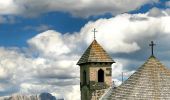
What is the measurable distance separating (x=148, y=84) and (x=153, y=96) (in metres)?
1.38

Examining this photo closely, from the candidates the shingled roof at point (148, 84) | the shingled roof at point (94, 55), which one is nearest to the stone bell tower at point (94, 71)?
the shingled roof at point (94, 55)

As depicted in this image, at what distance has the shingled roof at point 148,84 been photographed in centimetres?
4372

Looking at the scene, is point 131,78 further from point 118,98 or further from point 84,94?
point 84,94

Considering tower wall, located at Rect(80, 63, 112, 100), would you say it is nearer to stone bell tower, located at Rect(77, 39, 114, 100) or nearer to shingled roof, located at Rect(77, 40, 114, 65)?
stone bell tower, located at Rect(77, 39, 114, 100)

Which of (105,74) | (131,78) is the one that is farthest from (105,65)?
(131,78)

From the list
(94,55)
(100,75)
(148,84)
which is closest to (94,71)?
(100,75)

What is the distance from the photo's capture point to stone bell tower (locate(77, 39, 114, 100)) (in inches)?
2368

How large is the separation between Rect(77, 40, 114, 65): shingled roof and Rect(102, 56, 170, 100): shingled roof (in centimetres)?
1448

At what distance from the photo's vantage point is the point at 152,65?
1793 inches

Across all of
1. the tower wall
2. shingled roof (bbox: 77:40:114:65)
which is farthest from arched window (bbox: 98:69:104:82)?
shingled roof (bbox: 77:40:114:65)

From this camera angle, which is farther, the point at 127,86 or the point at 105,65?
the point at 105,65

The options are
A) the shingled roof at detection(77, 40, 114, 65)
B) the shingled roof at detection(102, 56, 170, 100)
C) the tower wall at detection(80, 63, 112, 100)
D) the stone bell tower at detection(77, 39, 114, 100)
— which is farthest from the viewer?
the shingled roof at detection(77, 40, 114, 65)

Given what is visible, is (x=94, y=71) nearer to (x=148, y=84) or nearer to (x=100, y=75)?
(x=100, y=75)

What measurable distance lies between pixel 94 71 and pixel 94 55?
1949 mm
